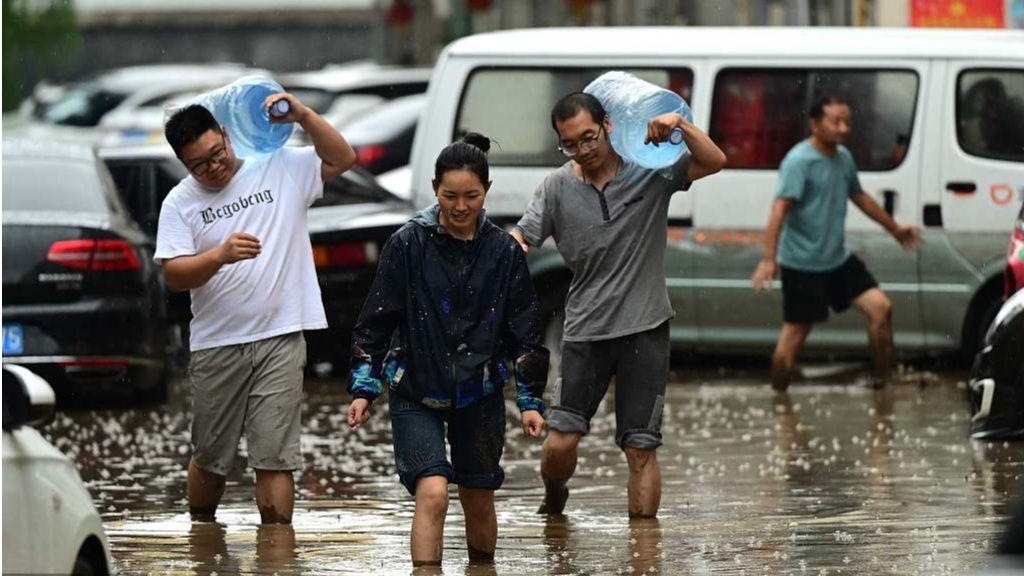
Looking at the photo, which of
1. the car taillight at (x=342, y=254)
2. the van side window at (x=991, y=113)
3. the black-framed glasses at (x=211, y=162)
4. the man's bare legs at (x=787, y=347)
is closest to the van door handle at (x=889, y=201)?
the van side window at (x=991, y=113)

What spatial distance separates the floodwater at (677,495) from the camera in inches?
337

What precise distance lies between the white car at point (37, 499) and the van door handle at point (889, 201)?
8913 millimetres

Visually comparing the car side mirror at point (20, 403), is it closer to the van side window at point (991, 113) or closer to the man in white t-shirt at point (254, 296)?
the man in white t-shirt at point (254, 296)

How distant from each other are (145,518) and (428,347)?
7.51 ft

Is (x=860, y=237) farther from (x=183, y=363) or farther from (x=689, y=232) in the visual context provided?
(x=183, y=363)

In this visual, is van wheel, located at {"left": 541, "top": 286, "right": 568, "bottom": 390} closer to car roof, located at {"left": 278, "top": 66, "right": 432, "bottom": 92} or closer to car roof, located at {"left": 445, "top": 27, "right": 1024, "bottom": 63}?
car roof, located at {"left": 445, "top": 27, "right": 1024, "bottom": 63}

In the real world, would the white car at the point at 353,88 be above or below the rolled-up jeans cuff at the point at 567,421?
below

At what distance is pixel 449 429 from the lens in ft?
27.2

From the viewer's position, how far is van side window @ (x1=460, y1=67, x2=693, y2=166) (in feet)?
50.0

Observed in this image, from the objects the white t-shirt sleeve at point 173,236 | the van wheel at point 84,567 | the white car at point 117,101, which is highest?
the white t-shirt sleeve at point 173,236

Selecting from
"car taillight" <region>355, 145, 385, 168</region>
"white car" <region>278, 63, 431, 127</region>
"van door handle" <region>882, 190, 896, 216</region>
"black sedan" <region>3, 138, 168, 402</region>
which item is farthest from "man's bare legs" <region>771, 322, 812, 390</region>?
"white car" <region>278, 63, 431, 127</region>

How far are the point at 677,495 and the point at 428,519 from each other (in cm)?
257

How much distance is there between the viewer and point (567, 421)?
9.48 metres

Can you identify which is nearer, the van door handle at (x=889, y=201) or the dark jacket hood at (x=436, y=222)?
the dark jacket hood at (x=436, y=222)
